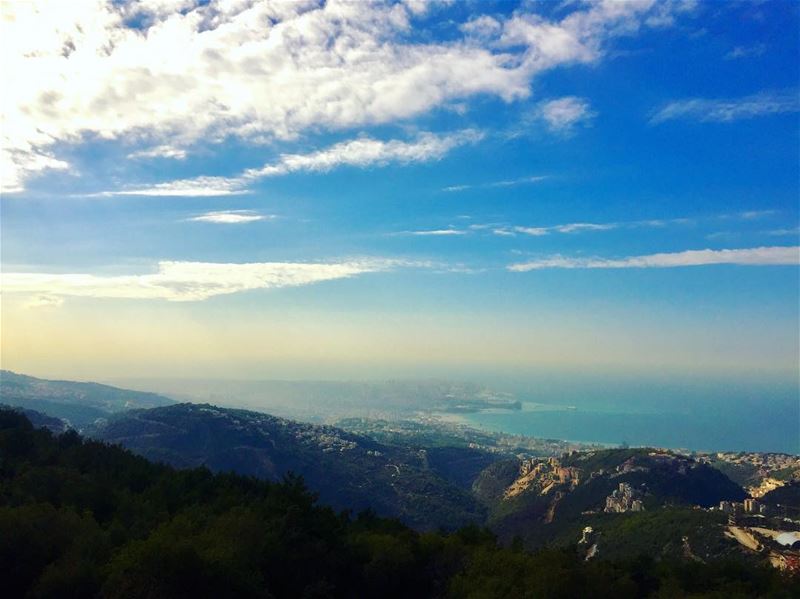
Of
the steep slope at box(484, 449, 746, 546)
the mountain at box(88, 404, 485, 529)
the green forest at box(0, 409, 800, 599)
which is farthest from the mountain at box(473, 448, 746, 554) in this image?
the green forest at box(0, 409, 800, 599)

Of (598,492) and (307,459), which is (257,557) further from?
(307,459)

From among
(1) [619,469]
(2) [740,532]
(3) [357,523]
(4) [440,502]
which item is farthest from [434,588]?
(1) [619,469]

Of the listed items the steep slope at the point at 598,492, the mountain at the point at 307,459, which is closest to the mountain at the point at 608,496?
the steep slope at the point at 598,492

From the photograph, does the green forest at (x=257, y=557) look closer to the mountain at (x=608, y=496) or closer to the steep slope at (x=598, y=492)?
the mountain at (x=608, y=496)

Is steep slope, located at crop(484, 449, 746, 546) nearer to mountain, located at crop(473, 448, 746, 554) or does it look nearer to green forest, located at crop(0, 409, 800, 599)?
mountain, located at crop(473, 448, 746, 554)

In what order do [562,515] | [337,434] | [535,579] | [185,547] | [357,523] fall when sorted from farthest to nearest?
[337,434] < [562,515] < [357,523] < [535,579] < [185,547]

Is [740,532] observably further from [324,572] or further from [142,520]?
[142,520]
